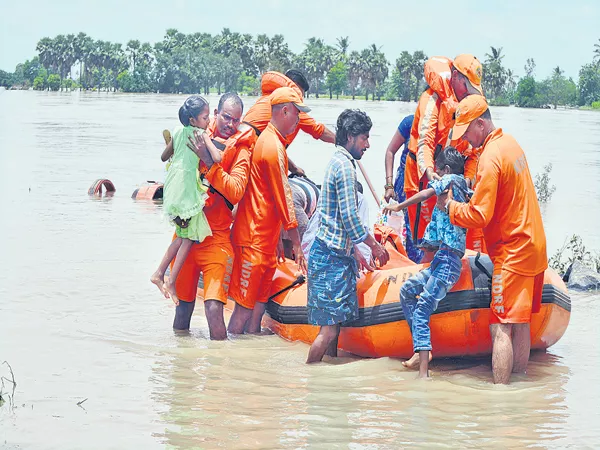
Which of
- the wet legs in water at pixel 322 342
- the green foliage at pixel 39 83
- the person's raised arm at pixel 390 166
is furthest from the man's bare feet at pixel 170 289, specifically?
the green foliage at pixel 39 83

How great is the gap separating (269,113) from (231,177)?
2.84 feet

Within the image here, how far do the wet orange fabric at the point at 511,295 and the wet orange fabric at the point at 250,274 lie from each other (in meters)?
1.84

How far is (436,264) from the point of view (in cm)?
662

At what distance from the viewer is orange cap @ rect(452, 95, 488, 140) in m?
6.52

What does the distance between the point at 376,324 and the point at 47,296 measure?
4028 mm

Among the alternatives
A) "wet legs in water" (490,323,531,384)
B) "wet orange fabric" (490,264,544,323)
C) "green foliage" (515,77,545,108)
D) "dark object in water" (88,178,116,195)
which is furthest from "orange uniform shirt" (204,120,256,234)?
"green foliage" (515,77,545,108)

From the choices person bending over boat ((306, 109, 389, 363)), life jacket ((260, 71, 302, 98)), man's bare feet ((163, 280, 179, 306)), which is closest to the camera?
person bending over boat ((306, 109, 389, 363))

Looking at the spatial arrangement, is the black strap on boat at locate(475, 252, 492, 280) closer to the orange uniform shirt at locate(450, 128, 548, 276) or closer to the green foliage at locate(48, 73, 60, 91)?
the orange uniform shirt at locate(450, 128, 548, 276)

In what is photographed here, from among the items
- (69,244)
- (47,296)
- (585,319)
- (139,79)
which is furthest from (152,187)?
(139,79)

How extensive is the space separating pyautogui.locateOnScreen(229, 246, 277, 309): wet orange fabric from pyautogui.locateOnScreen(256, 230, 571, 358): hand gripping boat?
30.0 inches

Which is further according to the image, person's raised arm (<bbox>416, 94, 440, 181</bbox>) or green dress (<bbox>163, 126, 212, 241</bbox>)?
person's raised arm (<bbox>416, 94, 440, 181</bbox>)

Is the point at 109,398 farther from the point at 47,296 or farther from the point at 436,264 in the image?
the point at 47,296

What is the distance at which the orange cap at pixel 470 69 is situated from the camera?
7668mm

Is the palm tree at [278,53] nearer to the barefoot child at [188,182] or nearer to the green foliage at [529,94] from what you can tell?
the green foliage at [529,94]
